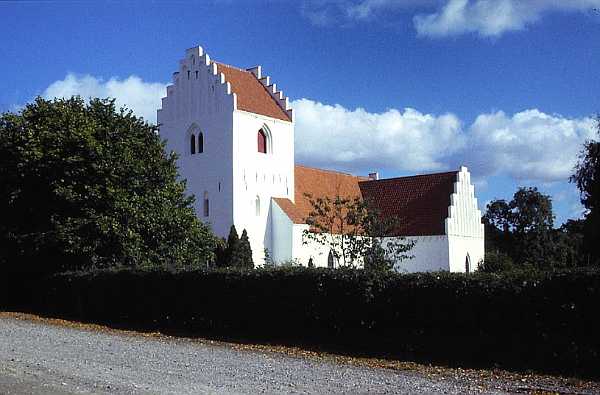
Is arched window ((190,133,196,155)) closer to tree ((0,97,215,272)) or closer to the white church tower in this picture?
the white church tower

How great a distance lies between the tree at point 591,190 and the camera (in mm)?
33125

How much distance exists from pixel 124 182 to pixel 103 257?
2.78 meters

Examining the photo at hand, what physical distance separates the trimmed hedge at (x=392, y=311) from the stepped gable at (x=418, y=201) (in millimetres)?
26561

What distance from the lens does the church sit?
1697 inches

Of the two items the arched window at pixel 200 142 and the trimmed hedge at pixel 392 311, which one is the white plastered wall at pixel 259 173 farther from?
the trimmed hedge at pixel 392 311

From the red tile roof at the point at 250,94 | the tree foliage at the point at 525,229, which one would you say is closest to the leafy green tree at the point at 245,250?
the red tile roof at the point at 250,94

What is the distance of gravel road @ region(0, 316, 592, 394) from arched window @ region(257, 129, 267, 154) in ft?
95.2

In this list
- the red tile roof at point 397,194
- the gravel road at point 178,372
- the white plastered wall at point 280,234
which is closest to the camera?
the gravel road at point 178,372

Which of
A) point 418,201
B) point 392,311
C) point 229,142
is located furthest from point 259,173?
point 392,311

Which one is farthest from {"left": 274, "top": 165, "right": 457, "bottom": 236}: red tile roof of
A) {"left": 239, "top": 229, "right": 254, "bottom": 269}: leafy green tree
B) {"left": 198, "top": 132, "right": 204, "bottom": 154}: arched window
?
{"left": 198, "top": 132, "right": 204, "bottom": 154}: arched window

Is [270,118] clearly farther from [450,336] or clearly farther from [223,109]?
[450,336]

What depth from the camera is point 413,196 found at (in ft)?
159

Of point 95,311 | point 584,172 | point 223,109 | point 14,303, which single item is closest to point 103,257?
Result: point 95,311

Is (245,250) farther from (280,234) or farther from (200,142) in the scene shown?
(200,142)
